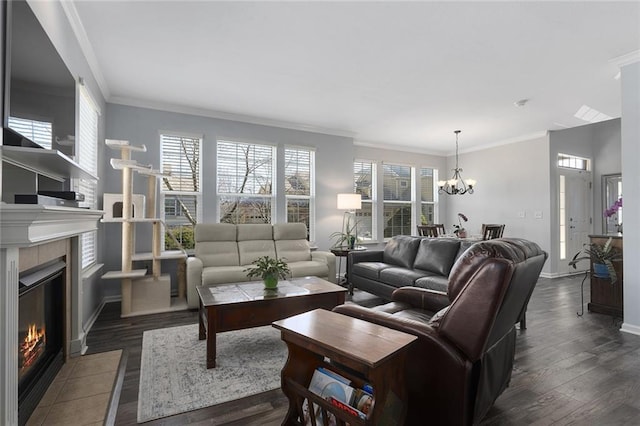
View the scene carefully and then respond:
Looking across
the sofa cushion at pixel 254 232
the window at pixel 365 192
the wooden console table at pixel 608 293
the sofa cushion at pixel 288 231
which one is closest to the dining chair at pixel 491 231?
the wooden console table at pixel 608 293

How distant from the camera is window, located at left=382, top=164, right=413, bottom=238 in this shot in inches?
270

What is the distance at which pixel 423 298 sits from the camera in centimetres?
239

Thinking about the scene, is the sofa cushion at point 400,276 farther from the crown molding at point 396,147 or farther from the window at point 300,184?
the crown molding at point 396,147

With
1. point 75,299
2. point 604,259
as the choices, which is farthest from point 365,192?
point 75,299

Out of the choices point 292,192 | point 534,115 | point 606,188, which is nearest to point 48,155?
point 292,192

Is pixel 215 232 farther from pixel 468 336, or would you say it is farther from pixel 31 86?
pixel 468 336

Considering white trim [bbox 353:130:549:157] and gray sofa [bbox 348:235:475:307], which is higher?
white trim [bbox 353:130:549:157]

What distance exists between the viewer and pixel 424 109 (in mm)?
4625

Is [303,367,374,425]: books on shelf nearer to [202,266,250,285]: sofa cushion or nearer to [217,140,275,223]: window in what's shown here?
[202,266,250,285]: sofa cushion

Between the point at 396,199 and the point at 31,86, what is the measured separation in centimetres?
623

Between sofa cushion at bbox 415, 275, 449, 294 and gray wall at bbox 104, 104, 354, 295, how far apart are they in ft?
8.04

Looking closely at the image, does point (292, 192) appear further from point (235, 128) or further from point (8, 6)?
point (8, 6)

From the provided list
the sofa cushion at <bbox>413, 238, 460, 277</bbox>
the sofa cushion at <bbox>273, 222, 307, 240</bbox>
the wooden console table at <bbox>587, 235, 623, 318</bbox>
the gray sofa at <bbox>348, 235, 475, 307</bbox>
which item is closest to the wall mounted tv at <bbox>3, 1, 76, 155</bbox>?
the sofa cushion at <bbox>273, 222, 307, 240</bbox>

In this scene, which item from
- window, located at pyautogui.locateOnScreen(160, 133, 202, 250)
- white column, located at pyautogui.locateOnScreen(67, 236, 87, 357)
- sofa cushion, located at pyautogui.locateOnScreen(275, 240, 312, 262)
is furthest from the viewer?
sofa cushion, located at pyautogui.locateOnScreen(275, 240, 312, 262)
